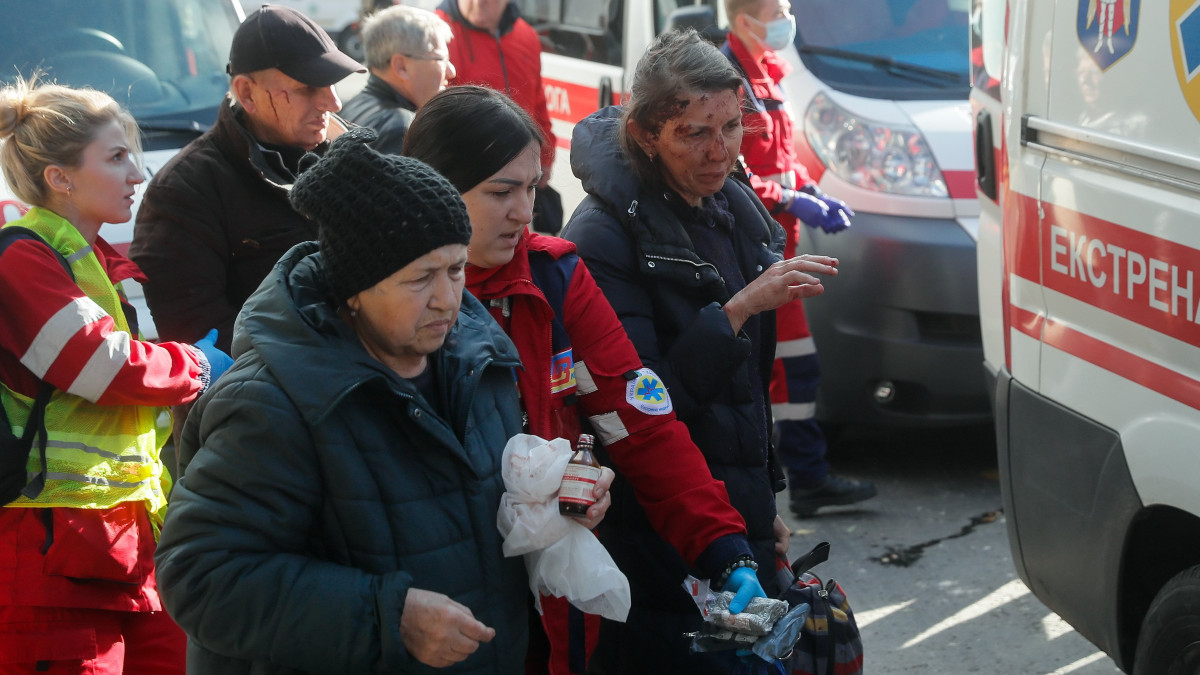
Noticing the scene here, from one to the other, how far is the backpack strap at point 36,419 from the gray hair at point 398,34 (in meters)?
1.95

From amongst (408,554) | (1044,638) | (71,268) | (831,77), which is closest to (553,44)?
(831,77)

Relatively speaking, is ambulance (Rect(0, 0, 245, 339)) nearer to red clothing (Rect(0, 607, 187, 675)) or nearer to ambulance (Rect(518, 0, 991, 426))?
ambulance (Rect(518, 0, 991, 426))

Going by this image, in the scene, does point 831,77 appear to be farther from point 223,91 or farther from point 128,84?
point 128,84

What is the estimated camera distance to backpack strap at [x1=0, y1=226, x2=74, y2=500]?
2.53m

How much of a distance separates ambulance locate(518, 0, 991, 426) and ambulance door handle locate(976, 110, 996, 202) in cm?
71

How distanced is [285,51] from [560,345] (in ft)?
4.05

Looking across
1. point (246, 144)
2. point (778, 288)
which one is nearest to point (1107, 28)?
point (778, 288)

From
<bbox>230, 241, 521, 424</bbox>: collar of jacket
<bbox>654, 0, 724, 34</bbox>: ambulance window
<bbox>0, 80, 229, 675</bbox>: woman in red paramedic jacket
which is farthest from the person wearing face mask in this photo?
<bbox>230, 241, 521, 424</bbox>: collar of jacket

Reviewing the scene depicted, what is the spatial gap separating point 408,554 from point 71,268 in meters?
1.20

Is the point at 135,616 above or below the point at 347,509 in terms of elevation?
below

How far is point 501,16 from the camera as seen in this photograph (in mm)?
6152

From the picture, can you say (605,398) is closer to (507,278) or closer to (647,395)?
(647,395)

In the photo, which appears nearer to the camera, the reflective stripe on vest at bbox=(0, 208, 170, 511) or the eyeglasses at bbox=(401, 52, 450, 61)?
the reflective stripe on vest at bbox=(0, 208, 170, 511)

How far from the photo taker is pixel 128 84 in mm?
4875
